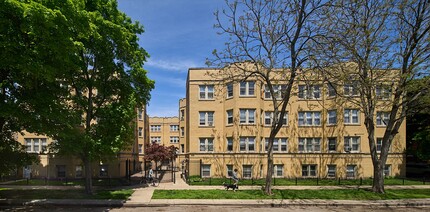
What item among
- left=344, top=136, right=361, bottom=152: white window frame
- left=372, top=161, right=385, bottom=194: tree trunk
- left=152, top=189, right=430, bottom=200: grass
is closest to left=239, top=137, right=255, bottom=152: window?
left=152, top=189, right=430, bottom=200: grass

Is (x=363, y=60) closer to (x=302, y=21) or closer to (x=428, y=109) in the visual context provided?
(x=302, y=21)

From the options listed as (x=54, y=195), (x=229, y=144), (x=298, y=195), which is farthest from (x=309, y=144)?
(x=54, y=195)

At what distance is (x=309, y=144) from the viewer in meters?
29.9

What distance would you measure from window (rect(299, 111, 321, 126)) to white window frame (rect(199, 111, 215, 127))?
9046 mm

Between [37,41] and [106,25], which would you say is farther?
[106,25]

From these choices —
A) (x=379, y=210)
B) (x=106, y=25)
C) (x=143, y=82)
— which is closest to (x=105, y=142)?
(x=143, y=82)

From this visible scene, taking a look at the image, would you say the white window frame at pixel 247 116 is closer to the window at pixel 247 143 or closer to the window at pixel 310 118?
the window at pixel 247 143

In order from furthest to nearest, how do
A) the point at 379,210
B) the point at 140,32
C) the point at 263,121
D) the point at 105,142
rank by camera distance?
the point at 263,121 → the point at 140,32 → the point at 105,142 → the point at 379,210

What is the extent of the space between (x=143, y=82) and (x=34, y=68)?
31.7 feet

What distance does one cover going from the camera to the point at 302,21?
657 inches

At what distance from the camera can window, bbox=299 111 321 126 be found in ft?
98.3

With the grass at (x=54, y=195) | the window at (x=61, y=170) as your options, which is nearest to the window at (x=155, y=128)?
the window at (x=61, y=170)

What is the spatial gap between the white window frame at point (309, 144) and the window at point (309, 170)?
167 cm

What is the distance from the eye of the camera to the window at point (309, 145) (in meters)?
29.8
